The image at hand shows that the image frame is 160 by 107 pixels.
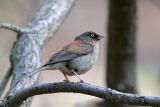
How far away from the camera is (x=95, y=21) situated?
14.6 m

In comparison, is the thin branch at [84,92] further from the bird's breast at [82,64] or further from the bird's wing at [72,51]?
the bird's breast at [82,64]

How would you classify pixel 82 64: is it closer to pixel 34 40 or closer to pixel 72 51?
pixel 72 51

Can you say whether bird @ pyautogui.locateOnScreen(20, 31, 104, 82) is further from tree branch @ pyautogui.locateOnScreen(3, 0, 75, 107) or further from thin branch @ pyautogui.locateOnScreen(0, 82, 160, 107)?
thin branch @ pyautogui.locateOnScreen(0, 82, 160, 107)

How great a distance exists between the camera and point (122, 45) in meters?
8.37

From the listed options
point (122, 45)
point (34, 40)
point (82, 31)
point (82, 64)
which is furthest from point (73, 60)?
point (82, 31)

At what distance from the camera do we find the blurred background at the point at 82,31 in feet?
29.6

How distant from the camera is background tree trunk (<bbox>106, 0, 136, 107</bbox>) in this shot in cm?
827

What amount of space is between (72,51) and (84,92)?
0.95 meters

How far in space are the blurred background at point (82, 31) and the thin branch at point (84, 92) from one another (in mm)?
3333

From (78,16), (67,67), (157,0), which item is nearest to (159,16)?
(78,16)

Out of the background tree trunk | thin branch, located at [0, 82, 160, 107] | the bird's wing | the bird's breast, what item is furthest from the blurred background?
thin branch, located at [0, 82, 160, 107]

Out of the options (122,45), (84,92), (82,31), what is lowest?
(84,92)

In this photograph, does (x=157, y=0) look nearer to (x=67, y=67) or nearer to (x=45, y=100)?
(x=45, y=100)

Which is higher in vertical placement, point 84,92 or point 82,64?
point 82,64
